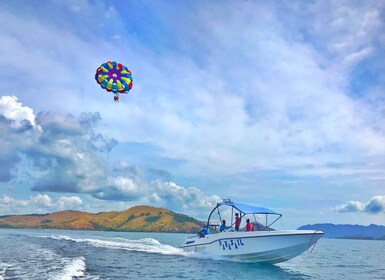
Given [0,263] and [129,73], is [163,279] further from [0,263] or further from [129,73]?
[129,73]

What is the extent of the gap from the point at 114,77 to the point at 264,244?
19.3 metres

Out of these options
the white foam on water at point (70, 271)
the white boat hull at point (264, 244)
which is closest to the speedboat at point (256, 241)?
the white boat hull at point (264, 244)

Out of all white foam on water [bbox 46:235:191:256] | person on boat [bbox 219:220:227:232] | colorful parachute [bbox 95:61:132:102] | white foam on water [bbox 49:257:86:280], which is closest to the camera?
white foam on water [bbox 49:257:86:280]

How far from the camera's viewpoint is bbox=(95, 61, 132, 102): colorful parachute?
33812 mm

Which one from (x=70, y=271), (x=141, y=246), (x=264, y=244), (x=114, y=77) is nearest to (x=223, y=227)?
(x=264, y=244)

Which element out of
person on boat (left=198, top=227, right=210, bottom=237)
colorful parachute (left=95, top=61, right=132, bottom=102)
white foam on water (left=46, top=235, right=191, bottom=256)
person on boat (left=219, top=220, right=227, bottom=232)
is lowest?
white foam on water (left=46, top=235, right=191, bottom=256)

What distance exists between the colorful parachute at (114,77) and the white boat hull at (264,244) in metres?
15.2

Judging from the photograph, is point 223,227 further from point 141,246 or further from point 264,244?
point 141,246

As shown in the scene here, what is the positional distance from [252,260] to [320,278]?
16.0 ft

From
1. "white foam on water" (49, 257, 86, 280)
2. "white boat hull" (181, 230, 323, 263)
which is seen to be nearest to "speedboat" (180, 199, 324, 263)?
"white boat hull" (181, 230, 323, 263)

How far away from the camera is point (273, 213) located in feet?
96.7

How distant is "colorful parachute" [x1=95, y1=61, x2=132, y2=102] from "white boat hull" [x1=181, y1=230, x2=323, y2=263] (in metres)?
15.2

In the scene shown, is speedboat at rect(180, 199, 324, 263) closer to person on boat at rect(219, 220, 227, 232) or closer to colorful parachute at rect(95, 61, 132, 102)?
person on boat at rect(219, 220, 227, 232)

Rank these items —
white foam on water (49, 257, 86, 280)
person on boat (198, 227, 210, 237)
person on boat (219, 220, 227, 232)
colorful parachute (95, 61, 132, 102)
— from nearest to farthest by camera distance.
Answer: white foam on water (49, 257, 86, 280) < person on boat (219, 220, 227, 232) < person on boat (198, 227, 210, 237) < colorful parachute (95, 61, 132, 102)
